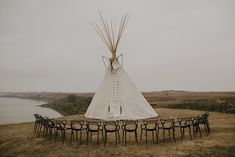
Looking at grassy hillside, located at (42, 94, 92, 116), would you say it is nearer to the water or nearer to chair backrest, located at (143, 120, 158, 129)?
the water

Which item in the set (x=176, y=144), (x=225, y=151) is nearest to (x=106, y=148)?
(x=176, y=144)

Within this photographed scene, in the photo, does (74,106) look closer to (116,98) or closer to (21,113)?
(21,113)

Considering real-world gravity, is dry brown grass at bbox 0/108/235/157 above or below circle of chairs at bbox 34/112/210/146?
below

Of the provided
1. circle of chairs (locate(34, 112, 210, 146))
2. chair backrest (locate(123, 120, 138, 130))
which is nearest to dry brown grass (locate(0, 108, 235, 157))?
→ circle of chairs (locate(34, 112, 210, 146))

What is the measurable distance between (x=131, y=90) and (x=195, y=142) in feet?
22.5

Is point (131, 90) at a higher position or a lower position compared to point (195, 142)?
higher

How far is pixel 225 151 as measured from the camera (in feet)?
25.3

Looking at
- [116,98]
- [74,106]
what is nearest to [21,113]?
[74,106]

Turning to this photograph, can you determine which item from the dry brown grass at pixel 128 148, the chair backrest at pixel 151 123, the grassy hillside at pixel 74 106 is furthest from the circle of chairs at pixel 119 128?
the grassy hillside at pixel 74 106

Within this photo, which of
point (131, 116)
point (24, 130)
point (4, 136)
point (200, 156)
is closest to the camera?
point (200, 156)

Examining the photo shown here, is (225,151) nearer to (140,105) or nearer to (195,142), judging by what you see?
(195,142)

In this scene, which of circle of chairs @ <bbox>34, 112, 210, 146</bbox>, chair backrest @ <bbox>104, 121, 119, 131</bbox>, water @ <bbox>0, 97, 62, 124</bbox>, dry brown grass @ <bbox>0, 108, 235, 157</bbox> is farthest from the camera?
water @ <bbox>0, 97, 62, 124</bbox>

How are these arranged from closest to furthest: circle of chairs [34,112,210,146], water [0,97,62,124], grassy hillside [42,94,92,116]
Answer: circle of chairs [34,112,210,146] < water [0,97,62,124] < grassy hillside [42,94,92,116]

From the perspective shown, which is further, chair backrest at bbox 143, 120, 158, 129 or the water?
the water
